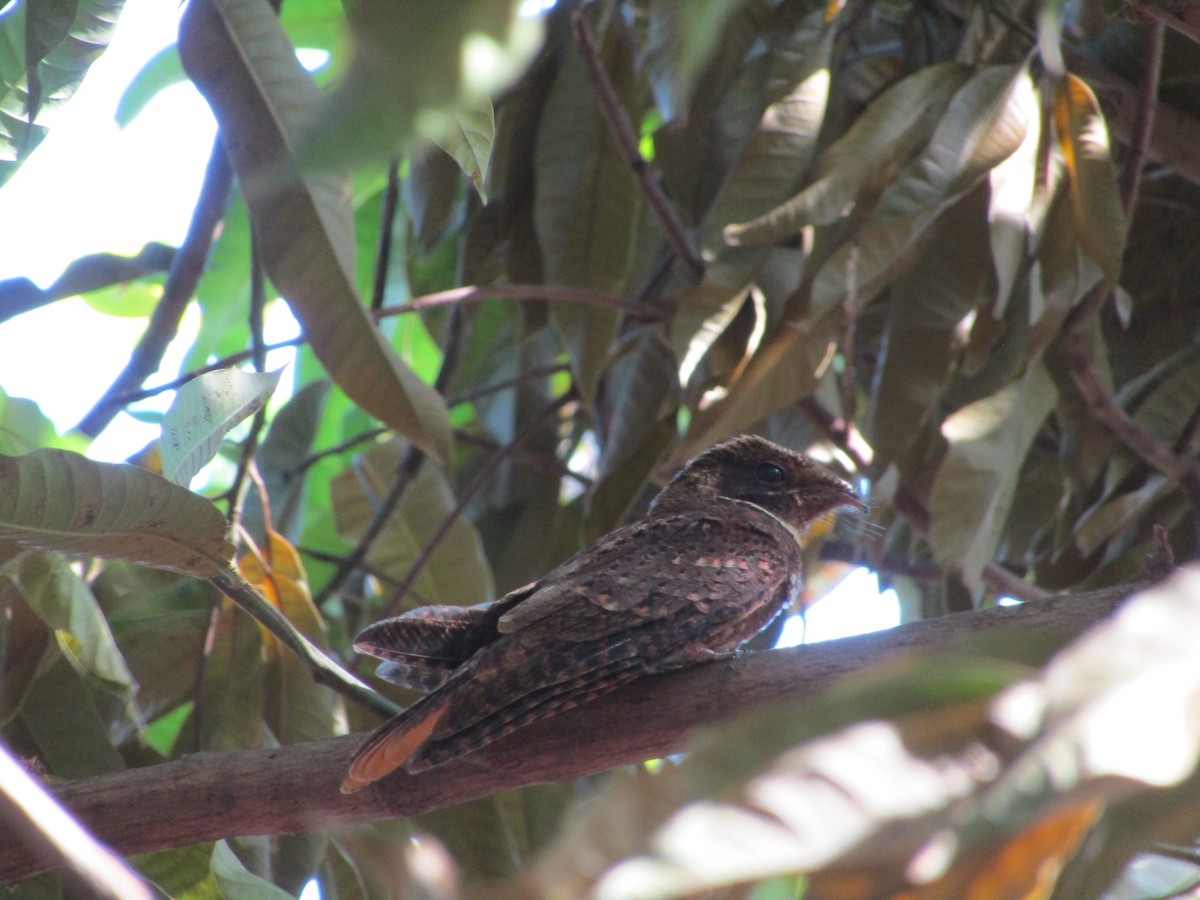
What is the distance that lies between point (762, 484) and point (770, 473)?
0.03m

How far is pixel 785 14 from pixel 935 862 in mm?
3114

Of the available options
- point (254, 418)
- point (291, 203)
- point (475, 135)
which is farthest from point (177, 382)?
point (475, 135)

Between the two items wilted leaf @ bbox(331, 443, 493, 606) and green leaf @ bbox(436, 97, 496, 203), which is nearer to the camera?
green leaf @ bbox(436, 97, 496, 203)

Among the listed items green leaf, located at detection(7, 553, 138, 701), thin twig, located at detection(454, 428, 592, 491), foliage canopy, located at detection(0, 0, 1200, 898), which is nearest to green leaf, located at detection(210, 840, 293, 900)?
foliage canopy, located at detection(0, 0, 1200, 898)

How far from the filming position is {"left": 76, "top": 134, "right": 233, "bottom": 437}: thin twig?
11.0ft

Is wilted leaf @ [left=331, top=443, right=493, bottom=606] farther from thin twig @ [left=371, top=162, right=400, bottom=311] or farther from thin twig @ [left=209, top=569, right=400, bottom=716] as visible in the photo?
thin twig @ [left=209, top=569, right=400, bottom=716]

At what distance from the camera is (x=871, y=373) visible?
4.00 meters

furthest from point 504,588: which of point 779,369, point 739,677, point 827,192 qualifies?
point 739,677

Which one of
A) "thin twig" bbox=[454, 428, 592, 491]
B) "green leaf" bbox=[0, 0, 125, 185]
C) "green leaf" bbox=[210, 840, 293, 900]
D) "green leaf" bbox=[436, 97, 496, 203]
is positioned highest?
"green leaf" bbox=[0, 0, 125, 185]

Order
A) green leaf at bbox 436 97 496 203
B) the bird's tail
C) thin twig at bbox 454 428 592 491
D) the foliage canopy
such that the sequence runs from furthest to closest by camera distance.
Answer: thin twig at bbox 454 428 592 491 < the bird's tail < green leaf at bbox 436 97 496 203 < the foliage canopy

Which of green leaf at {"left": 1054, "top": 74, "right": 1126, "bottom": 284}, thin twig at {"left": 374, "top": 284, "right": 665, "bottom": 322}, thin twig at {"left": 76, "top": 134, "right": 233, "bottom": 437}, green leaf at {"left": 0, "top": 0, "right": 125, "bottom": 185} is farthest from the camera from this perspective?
thin twig at {"left": 76, "top": 134, "right": 233, "bottom": 437}

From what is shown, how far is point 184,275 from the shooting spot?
3363 mm

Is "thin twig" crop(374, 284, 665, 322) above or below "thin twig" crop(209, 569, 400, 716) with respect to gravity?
above

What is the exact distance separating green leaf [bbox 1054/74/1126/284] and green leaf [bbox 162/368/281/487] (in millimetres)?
1714
